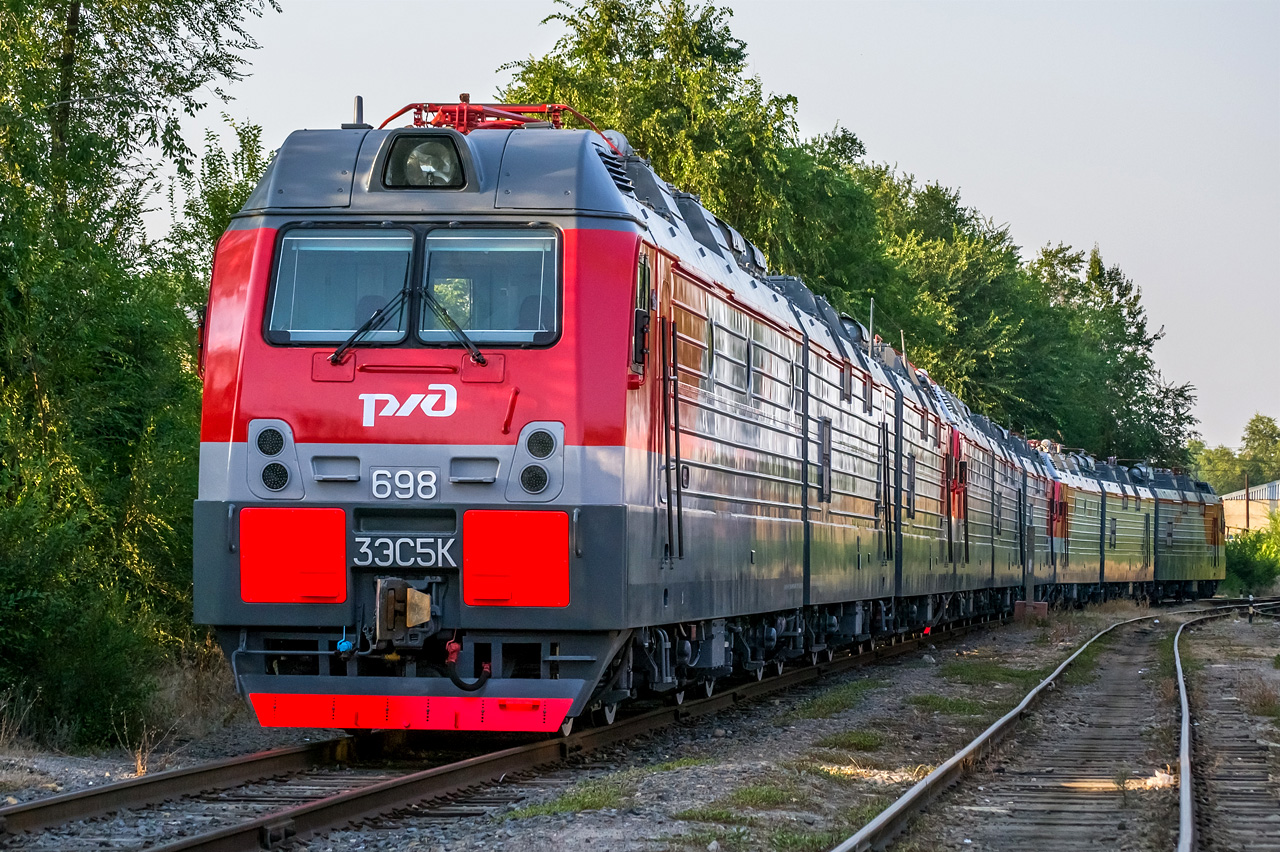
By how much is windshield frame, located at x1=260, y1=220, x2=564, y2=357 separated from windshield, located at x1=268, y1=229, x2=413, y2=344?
0.06 feet

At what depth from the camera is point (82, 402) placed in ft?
48.2

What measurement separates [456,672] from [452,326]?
2.00m

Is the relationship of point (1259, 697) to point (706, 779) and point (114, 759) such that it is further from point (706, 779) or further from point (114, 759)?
point (114, 759)

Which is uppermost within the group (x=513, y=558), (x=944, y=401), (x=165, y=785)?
(x=944, y=401)

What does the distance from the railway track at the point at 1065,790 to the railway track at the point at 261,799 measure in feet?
7.68

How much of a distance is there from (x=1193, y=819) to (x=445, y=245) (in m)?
5.32

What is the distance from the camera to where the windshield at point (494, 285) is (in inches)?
372

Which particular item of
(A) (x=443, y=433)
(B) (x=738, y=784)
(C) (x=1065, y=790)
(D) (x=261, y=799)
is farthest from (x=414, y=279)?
(C) (x=1065, y=790)

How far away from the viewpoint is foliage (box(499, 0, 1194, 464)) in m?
30.8

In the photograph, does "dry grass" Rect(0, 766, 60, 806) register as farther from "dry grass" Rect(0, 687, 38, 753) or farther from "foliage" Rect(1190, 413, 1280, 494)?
"foliage" Rect(1190, 413, 1280, 494)

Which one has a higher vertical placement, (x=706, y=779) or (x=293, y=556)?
(x=293, y=556)

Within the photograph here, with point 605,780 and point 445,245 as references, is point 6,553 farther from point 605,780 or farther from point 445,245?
point 605,780

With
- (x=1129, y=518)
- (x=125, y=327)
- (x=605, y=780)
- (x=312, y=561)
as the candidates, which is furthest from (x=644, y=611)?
(x=1129, y=518)

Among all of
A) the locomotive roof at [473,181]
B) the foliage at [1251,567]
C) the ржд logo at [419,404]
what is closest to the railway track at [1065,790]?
the ржд logo at [419,404]
